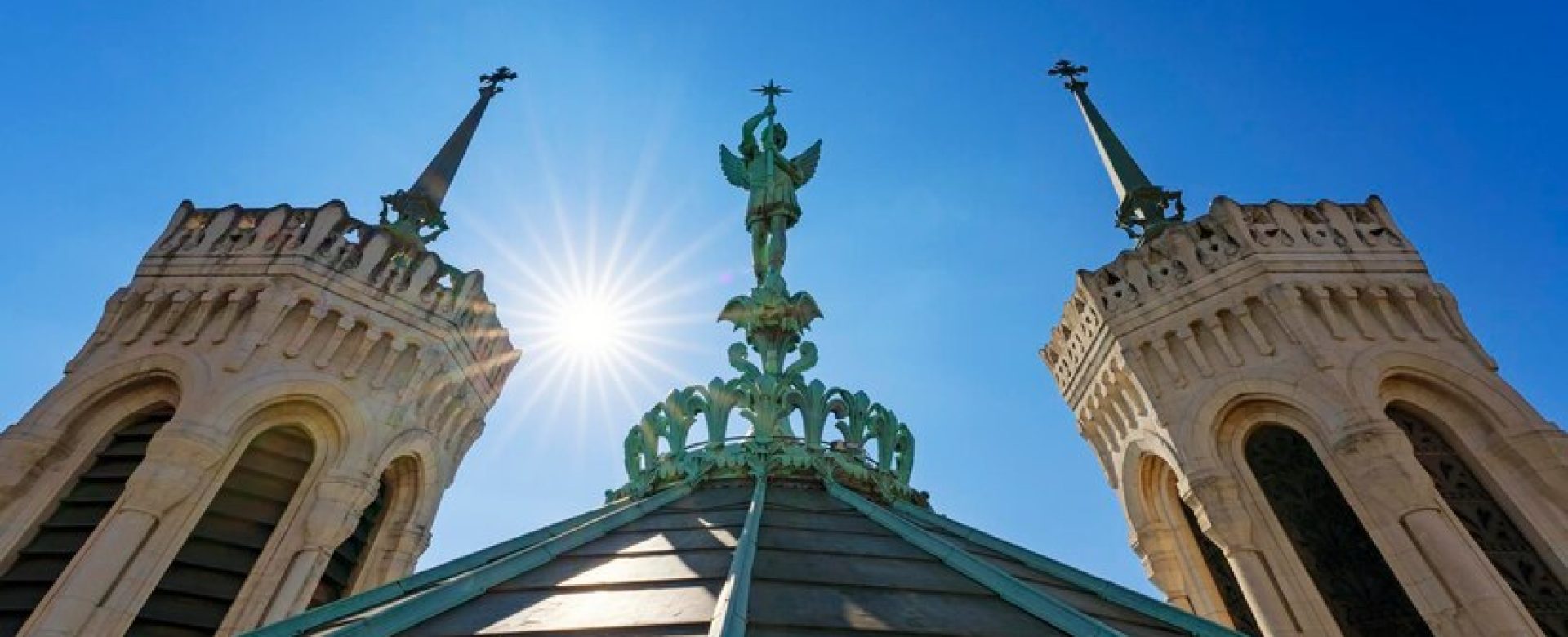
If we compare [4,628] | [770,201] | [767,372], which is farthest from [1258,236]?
[4,628]

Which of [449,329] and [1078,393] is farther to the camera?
[1078,393]

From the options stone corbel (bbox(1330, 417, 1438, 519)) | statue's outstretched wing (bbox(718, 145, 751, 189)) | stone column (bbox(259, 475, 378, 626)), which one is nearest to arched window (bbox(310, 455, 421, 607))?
stone column (bbox(259, 475, 378, 626))

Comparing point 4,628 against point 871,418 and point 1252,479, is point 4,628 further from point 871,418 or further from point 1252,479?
point 1252,479

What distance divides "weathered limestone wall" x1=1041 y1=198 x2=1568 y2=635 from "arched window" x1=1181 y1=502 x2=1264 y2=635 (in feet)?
0.66

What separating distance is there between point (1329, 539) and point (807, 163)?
11.0m

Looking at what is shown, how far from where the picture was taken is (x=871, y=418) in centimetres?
733

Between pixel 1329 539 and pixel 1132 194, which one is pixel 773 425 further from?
pixel 1132 194

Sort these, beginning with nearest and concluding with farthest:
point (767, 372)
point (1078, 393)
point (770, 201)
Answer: point (767, 372) < point (770, 201) < point (1078, 393)

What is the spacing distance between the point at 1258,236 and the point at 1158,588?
7264 mm

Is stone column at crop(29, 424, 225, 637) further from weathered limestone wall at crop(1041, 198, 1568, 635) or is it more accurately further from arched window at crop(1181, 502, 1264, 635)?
arched window at crop(1181, 502, 1264, 635)

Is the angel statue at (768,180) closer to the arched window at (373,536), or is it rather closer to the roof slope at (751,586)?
the roof slope at (751,586)

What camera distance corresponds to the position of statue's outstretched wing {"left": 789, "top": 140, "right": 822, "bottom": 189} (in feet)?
33.5

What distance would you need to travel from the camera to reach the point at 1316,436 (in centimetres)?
1366

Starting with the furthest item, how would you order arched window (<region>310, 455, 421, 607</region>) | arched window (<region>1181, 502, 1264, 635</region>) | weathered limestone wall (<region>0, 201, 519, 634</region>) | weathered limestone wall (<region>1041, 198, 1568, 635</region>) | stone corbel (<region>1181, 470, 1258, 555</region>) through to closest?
1. arched window (<region>1181, 502, 1264, 635</region>)
2. arched window (<region>310, 455, 421, 607</region>)
3. stone corbel (<region>1181, 470, 1258, 555</region>)
4. weathered limestone wall (<region>1041, 198, 1568, 635</region>)
5. weathered limestone wall (<region>0, 201, 519, 634</region>)
